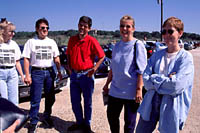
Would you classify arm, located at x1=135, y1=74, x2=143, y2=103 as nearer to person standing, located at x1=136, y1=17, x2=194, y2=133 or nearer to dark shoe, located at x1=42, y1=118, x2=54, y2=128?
person standing, located at x1=136, y1=17, x2=194, y2=133

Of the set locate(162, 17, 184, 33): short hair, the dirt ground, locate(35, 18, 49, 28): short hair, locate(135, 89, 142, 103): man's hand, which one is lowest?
the dirt ground

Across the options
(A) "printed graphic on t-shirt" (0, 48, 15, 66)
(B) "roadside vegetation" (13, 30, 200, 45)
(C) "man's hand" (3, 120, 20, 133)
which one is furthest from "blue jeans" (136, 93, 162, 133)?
(B) "roadside vegetation" (13, 30, 200, 45)

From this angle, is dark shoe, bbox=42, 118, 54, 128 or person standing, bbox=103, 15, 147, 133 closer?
person standing, bbox=103, 15, 147, 133

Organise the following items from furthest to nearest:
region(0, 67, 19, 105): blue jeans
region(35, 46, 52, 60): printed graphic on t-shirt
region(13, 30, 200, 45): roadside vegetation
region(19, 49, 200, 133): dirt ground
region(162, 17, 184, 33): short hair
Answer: region(13, 30, 200, 45): roadside vegetation → region(19, 49, 200, 133): dirt ground → region(35, 46, 52, 60): printed graphic on t-shirt → region(0, 67, 19, 105): blue jeans → region(162, 17, 184, 33): short hair

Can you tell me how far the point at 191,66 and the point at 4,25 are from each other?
2.48m

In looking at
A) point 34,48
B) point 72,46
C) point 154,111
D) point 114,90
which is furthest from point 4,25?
point 154,111

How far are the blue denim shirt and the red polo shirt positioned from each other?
2.29 ft

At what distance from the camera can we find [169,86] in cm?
185

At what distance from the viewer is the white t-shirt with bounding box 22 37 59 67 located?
3.26 meters

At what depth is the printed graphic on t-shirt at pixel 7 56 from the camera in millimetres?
3023

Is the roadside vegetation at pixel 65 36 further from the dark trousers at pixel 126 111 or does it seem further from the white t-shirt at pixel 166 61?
the white t-shirt at pixel 166 61

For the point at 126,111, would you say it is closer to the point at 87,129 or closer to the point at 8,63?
the point at 87,129

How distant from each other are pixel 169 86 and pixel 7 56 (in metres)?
2.34

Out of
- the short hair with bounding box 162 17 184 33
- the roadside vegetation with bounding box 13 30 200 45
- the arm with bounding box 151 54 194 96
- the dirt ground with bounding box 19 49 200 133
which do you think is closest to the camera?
the arm with bounding box 151 54 194 96
